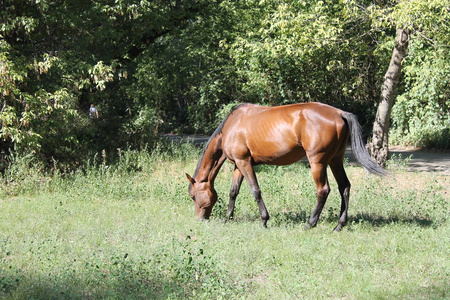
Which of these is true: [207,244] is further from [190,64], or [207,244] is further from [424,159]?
[424,159]

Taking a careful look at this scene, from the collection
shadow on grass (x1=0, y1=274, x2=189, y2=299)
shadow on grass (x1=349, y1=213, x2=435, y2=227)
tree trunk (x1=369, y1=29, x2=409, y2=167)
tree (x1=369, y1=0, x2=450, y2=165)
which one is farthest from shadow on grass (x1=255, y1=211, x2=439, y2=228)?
tree trunk (x1=369, y1=29, x2=409, y2=167)

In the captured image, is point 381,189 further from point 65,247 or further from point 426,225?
point 65,247

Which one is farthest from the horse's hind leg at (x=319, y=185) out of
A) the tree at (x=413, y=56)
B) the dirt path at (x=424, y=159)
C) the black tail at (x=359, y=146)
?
the dirt path at (x=424, y=159)

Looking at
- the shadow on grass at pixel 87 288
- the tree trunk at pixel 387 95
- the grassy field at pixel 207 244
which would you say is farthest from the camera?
the tree trunk at pixel 387 95

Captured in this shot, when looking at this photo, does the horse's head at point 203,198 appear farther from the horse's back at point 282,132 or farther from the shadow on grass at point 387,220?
the shadow on grass at point 387,220

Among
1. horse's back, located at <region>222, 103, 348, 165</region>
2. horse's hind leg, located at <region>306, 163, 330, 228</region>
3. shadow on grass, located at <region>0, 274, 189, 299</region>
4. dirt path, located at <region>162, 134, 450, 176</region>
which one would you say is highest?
horse's back, located at <region>222, 103, 348, 165</region>

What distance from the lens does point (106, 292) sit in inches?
195

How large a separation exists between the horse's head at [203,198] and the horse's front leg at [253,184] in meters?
0.65

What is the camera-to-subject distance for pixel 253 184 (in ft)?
26.2

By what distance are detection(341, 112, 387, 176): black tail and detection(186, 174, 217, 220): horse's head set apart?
2472mm

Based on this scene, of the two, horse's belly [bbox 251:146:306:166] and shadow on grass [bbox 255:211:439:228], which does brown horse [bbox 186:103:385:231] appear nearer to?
horse's belly [bbox 251:146:306:166]

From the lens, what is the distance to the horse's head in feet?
26.9

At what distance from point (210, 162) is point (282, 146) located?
1346mm

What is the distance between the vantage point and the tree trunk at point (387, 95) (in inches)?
471
